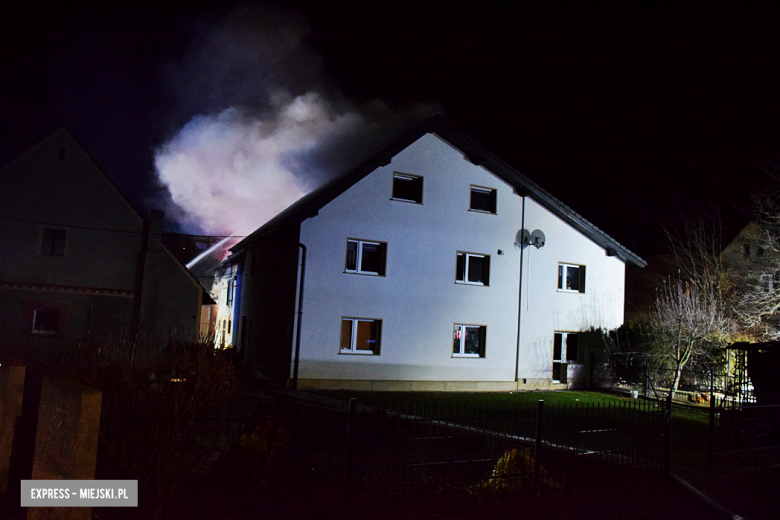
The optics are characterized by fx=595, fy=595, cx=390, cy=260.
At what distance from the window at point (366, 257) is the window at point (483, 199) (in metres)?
4.02

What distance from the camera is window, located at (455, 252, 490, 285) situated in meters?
20.4

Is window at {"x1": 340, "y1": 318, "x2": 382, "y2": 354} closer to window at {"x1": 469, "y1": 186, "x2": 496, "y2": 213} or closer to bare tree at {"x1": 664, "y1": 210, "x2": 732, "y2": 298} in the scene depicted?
window at {"x1": 469, "y1": 186, "x2": 496, "y2": 213}

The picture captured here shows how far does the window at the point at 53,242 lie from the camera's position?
72.3 ft

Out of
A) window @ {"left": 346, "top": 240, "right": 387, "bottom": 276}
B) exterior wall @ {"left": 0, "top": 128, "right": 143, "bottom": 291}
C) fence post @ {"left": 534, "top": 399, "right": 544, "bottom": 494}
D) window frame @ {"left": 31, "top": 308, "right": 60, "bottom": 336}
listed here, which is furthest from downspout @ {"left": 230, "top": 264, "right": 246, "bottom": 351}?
fence post @ {"left": 534, "top": 399, "right": 544, "bottom": 494}

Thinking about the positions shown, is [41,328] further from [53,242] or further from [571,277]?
[571,277]

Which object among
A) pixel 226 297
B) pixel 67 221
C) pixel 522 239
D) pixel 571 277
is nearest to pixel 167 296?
pixel 67 221

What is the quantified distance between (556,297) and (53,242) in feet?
61.6

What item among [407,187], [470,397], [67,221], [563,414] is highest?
[407,187]

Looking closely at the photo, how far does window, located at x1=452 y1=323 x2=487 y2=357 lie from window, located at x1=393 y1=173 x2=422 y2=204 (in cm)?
451

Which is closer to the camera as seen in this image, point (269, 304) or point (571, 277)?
point (269, 304)

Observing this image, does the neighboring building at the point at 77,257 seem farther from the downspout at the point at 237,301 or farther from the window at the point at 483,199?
the window at the point at 483,199

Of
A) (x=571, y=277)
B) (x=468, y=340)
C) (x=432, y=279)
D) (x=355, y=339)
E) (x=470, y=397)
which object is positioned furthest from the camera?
(x=571, y=277)

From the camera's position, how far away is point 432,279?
19641mm

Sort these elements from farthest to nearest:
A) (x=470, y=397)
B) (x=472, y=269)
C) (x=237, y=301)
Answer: (x=237, y=301) < (x=472, y=269) < (x=470, y=397)
